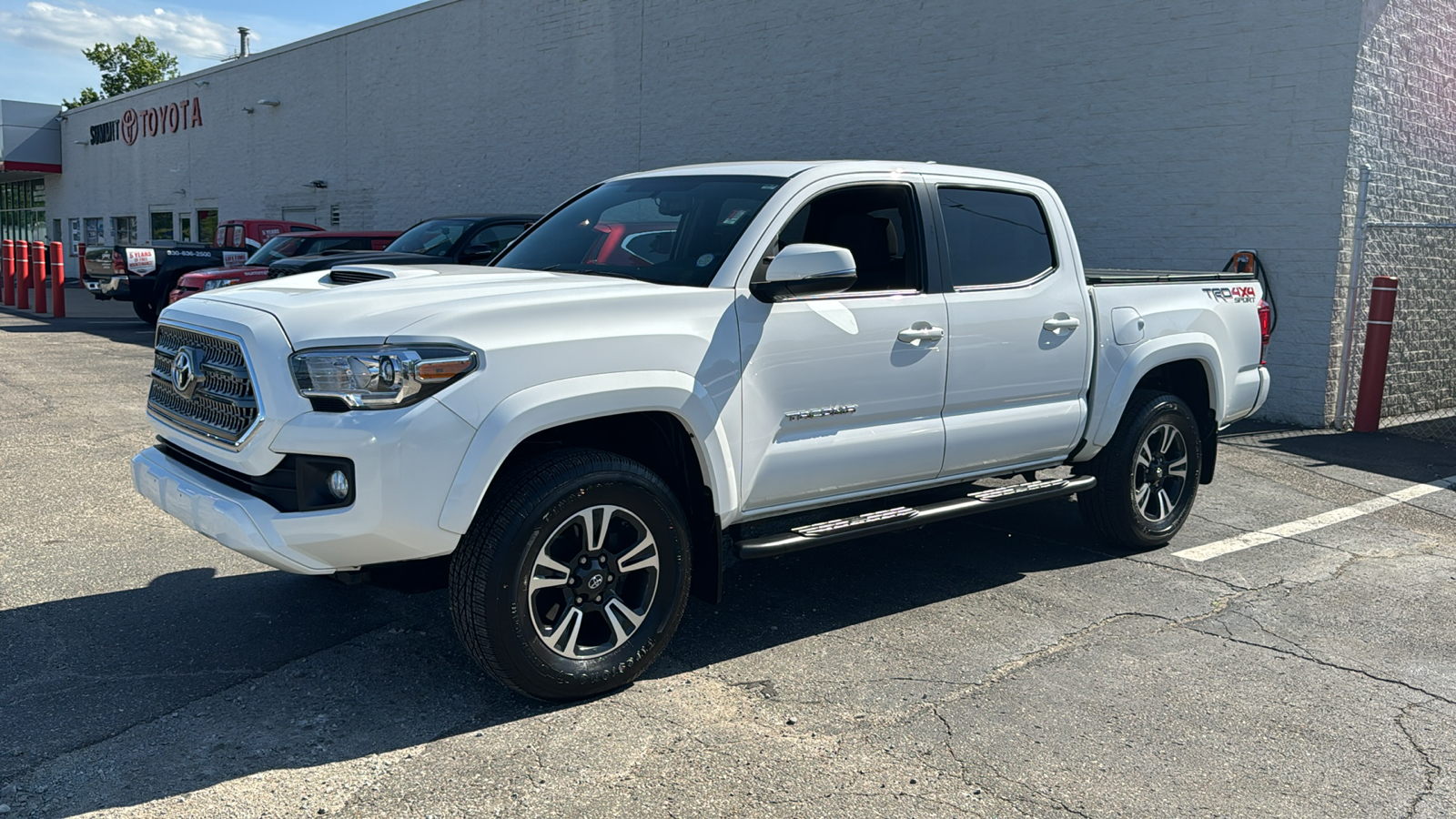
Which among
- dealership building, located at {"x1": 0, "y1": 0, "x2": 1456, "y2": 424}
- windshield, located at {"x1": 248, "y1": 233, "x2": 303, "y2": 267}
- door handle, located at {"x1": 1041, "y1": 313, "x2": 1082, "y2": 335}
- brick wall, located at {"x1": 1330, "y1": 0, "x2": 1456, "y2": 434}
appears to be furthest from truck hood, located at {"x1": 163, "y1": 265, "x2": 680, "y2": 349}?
windshield, located at {"x1": 248, "y1": 233, "x2": 303, "y2": 267}

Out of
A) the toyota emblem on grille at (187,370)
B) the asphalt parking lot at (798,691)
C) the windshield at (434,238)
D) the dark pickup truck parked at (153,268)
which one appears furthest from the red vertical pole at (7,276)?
the toyota emblem on grille at (187,370)

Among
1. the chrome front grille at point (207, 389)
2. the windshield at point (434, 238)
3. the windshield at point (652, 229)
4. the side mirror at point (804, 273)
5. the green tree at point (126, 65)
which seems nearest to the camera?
the chrome front grille at point (207, 389)

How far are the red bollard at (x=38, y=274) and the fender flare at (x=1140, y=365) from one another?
2204 centimetres

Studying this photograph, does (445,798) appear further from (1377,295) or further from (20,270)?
(20,270)

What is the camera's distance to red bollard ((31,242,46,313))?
21922mm

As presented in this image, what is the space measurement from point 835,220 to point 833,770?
2.46 m

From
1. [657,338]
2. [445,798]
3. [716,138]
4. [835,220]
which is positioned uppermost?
[716,138]

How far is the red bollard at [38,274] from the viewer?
2192cm

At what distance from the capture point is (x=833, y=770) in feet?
11.8

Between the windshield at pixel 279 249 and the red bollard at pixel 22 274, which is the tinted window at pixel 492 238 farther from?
the red bollard at pixel 22 274

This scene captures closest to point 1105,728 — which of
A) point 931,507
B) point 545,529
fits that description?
point 931,507

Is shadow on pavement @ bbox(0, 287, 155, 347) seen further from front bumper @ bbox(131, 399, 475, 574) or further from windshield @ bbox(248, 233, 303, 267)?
front bumper @ bbox(131, 399, 475, 574)

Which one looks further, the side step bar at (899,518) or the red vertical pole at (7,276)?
the red vertical pole at (7,276)

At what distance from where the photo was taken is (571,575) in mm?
3994
